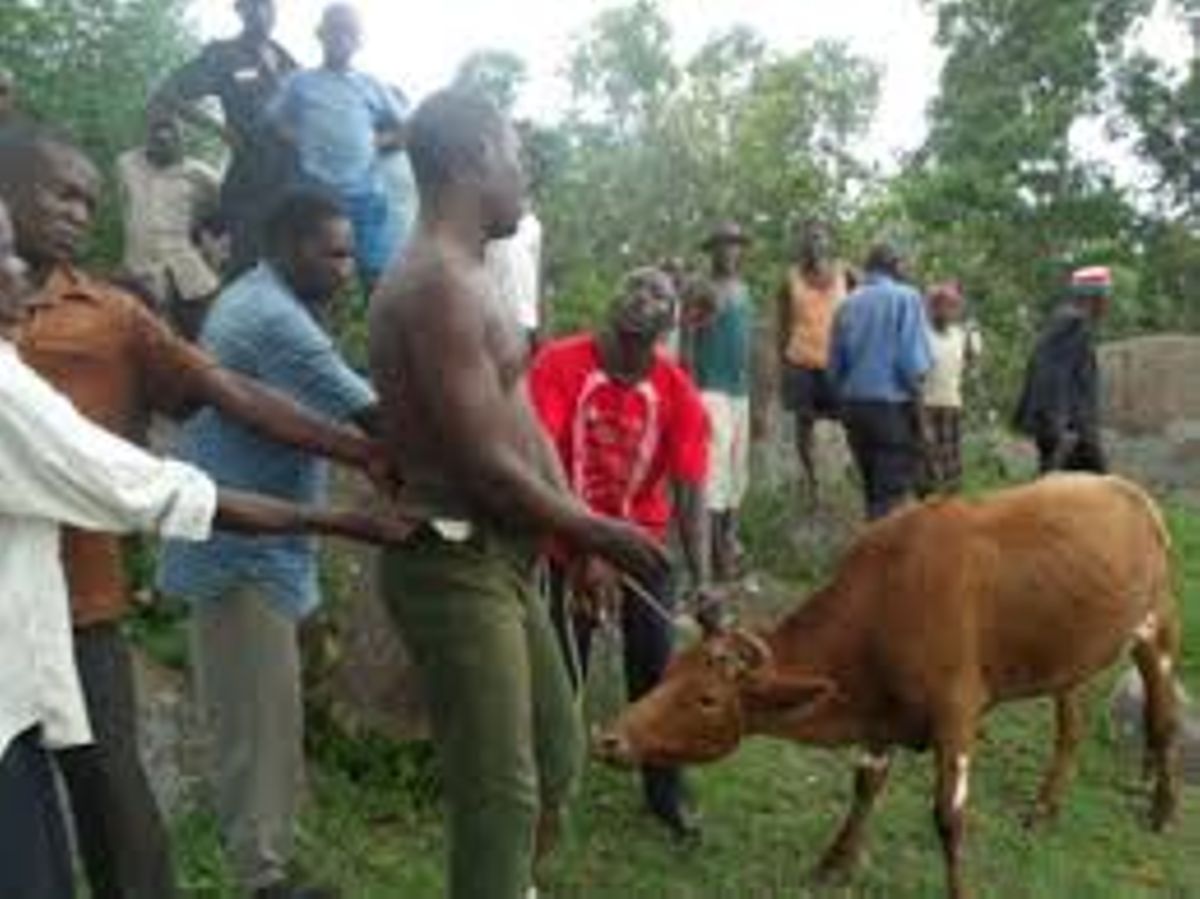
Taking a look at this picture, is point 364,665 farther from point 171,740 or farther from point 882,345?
point 882,345

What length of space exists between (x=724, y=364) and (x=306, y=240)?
5.37 m

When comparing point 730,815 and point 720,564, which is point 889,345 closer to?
point 720,564

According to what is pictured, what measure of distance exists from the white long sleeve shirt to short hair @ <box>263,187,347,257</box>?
6.11 ft

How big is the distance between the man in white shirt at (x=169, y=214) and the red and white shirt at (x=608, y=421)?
3110 millimetres

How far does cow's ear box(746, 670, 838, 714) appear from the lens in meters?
7.07

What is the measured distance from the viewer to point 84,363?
5012 mm

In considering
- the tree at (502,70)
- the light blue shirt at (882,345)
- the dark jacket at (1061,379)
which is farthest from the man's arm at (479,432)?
the tree at (502,70)

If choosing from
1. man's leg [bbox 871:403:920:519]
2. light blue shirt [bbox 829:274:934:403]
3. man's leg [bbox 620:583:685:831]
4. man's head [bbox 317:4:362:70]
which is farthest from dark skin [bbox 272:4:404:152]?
man's leg [bbox 871:403:920:519]

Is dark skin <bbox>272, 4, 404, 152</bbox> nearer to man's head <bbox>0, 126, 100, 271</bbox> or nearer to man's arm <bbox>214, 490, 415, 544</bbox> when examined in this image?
man's head <bbox>0, 126, 100, 271</bbox>

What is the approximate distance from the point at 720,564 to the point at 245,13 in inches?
139

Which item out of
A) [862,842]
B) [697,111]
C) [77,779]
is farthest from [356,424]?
[697,111]

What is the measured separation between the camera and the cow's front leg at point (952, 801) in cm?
757

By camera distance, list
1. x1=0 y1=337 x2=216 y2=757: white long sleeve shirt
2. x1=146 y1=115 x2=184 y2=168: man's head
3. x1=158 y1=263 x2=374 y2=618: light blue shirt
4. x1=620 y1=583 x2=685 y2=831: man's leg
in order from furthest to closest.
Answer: x1=146 y1=115 x2=184 y2=168: man's head
x1=620 y1=583 x2=685 y2=831: man's leg
x1=158 y1=263 x2=374 y2=618: light blue shirt
x1=0 y1=337 x2=216 y2=757: white long sleeve shirt

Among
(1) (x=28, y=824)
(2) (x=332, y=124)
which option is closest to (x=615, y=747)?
(1) (x=28, y=824)
